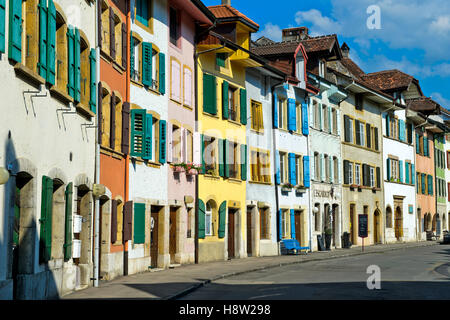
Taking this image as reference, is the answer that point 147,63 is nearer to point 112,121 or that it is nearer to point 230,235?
point 112,121

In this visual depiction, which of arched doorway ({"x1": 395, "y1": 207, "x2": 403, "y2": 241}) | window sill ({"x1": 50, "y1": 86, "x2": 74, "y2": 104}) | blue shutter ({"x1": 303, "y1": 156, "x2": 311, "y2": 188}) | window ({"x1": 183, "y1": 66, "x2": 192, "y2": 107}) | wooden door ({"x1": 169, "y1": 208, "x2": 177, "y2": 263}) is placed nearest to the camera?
window sill ({"x1": 50, "y1": 86, "x2": 74, "y2": 104})

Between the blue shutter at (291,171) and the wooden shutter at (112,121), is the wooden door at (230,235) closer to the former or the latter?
the blue shutter at (291,171)

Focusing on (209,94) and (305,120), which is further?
(305,120)

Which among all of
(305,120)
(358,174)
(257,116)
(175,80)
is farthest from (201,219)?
(358,174)

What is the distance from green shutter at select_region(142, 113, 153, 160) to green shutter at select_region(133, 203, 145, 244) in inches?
60.9

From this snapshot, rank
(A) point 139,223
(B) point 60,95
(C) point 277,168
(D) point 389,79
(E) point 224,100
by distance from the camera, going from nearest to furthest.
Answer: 1. (B) point 60,95
2. (A) point 139,223
3. (E) point 224,100
4. (C) point 277,168
5. (D) point 389,79

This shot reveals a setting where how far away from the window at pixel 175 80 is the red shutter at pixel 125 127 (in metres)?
4.07

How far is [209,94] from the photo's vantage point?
28.6 metres

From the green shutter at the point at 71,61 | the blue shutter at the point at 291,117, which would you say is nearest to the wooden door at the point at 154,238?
the green shutter at the point at 71,61

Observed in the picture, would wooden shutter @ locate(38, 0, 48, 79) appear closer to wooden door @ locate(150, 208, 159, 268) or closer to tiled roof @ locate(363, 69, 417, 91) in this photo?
wooden door @ locate(150, 208, 159, 268)

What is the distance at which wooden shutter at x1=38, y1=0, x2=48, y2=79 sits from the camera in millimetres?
13422

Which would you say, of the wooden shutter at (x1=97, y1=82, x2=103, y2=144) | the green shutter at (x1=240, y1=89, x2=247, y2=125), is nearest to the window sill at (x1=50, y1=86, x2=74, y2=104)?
the wooden shutter at (x1=97, y1=82, x2=103, y2=144)

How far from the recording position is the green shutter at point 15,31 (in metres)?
11.8

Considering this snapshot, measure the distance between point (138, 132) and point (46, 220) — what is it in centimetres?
839
